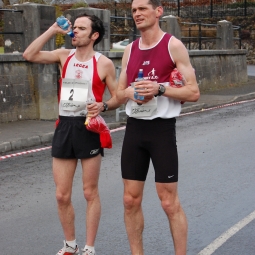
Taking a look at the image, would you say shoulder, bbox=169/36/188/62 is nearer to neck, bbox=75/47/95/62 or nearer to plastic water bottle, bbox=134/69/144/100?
plastic water bottle, bbox=134/69/144/100

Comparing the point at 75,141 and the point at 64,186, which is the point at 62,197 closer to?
the point at 64,186

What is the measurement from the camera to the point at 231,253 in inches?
222

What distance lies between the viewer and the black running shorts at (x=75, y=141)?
533 cm

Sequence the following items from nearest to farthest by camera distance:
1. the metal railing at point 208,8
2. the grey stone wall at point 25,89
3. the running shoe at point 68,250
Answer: the running shoe at point 68,250, the grey stone wall at point 25,89, the metal railing at point 208,8

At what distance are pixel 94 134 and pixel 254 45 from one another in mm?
36084

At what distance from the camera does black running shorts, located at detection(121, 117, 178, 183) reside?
15.8ft

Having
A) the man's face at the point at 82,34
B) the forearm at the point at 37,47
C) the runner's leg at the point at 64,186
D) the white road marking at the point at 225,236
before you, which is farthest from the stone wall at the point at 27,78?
the runner's leg at the point at 64,186

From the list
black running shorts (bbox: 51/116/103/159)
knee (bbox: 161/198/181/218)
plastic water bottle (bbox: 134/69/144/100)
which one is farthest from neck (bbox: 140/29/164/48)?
knee (bbox: 161/198/181/218)

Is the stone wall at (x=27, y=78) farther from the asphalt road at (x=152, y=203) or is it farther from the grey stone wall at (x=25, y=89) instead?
the asphalt road at (x=152, y=203)

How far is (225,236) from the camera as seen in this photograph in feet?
20.1

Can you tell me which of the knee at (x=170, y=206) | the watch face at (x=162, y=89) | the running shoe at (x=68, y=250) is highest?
the watch face at (x=162, y=89)

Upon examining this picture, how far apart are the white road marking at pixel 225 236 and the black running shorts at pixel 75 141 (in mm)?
1250

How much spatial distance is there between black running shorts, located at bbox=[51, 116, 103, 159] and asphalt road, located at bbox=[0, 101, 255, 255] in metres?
0.91

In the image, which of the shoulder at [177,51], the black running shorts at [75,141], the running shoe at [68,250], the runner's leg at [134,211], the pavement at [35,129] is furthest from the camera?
the pavement at [35,129]
